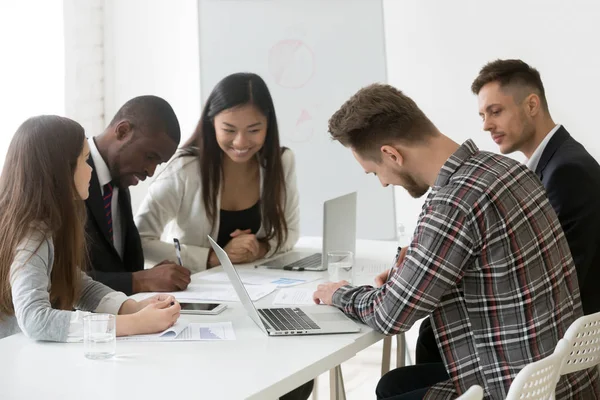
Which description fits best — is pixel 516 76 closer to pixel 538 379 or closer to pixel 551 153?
pixel 551 153

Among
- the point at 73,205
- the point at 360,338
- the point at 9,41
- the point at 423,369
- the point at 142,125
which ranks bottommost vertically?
the point at 423,369

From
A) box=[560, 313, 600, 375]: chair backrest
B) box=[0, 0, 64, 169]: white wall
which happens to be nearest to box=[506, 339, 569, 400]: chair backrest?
box=[560, 313, 600, 375]: chair backrest

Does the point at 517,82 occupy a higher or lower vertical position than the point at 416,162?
higher

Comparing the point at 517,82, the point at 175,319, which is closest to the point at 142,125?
the point at 175,319

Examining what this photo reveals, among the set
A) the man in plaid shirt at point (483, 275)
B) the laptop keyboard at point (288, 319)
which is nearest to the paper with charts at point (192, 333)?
the laptop keyboard at point (288, 319)

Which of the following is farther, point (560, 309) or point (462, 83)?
point (462, 83)

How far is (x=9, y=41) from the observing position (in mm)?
4242

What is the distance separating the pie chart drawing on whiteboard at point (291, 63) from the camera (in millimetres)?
4566

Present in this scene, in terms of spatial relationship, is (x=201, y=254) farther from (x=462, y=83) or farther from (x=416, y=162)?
(x=462, y=83)

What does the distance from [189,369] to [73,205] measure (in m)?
0.62

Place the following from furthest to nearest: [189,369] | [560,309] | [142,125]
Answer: [142,125], [560,309], [189,369]

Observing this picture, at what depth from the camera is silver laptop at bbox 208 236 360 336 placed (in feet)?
6.24

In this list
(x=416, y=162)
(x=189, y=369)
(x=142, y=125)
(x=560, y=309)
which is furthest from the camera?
(x=142, y=125)

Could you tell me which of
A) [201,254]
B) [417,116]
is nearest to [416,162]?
[417,116]
